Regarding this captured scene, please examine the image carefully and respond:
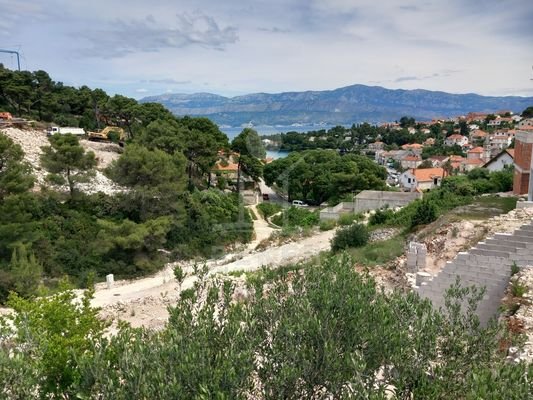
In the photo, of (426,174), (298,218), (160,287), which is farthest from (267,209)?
(426,174)

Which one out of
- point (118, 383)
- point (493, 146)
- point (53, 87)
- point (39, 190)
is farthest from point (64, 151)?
point (493, 146)

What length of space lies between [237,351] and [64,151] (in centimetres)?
2037

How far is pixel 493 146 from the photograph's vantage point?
78.2 meters

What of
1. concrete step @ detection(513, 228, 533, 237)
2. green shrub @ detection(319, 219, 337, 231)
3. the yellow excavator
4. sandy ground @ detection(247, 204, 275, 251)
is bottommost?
sandy ground @ detection(247, 204, 275, 251)

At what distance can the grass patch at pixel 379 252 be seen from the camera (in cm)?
1364

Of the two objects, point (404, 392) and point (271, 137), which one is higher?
point (271, 137)

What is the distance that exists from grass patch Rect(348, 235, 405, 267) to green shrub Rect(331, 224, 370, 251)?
97 centimetres

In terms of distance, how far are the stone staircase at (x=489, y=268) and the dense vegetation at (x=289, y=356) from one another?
3990 millimetres

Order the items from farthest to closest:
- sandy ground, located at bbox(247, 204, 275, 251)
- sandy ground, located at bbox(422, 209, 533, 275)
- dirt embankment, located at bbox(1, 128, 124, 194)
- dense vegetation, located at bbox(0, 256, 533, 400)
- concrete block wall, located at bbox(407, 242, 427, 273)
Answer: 1. dirt embankment, located at bbox(1, 128, 124, 194)
2. sandy ground, located at bbox(247, 204, 275, 251)
3. concrete block wall, located at bbox(407, 242, 427, 273)
4. sandy ground, located at bbox(422, 209, 533, 275)
5. dense vegetation, located at bbox(0, 256, 533, 400)

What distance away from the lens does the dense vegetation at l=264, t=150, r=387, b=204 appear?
109ft

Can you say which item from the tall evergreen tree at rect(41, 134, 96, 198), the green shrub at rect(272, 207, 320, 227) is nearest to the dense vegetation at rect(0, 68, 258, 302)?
the tall evergreen tree at rect(41, 134, 96, 198)

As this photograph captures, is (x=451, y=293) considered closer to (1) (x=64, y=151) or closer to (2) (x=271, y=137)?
(1) (x=64, y=151)

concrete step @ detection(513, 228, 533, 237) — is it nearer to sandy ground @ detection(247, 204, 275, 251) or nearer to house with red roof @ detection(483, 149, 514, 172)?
sandy ground @ detection(247, 204, 275, 251)

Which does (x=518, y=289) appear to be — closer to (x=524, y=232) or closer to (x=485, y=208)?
(x=524, y=232)
